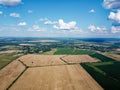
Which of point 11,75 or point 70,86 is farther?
point 11,75

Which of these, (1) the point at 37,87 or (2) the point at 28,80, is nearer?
(1) the point at 37,87

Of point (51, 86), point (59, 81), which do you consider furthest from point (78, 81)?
point (51, 86)

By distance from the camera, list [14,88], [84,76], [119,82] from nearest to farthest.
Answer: [14,88] → [119,82] → [84,76]

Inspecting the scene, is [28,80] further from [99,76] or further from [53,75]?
[99,76]

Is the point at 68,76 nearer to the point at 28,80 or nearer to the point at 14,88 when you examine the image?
the point at 28,80

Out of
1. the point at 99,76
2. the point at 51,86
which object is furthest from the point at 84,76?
the point at 51,86

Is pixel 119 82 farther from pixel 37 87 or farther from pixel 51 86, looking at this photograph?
pixel 37 87

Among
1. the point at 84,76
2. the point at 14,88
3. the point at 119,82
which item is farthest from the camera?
the point at 84,76

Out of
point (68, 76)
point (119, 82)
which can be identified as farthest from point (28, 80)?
point (119, 82)
